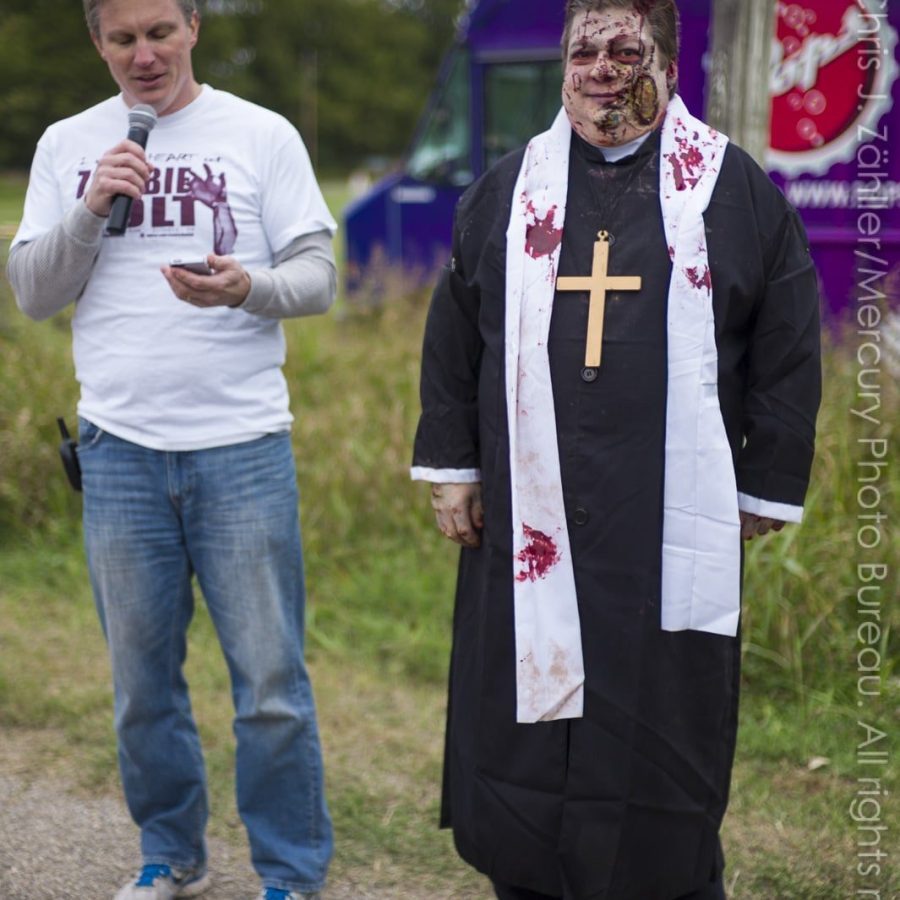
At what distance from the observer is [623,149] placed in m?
2.46

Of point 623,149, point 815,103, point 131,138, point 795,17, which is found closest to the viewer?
point 623,149

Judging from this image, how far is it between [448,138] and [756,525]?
8084 millimetres

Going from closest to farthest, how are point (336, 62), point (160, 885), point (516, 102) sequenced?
point (160, 885) < point (516, 102) < point (336, 62)

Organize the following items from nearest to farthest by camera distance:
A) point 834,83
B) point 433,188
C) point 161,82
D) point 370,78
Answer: point 161,82 < point 834,83 < point 433,188 < point 370,78

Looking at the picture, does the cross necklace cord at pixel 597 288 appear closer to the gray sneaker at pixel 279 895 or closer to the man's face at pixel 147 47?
the man's face at pixel 147 47

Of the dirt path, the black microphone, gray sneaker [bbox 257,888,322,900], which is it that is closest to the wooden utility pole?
the black microphone

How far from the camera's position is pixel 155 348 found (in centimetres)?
275

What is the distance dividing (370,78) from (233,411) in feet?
225

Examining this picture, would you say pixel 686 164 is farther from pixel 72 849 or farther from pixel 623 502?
pixel 72 849

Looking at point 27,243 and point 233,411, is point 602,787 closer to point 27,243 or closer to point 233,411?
point 233,411

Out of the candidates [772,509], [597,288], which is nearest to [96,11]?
[597,288]

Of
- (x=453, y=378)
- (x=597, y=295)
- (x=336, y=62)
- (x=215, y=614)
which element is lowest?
(x=215, y=614)

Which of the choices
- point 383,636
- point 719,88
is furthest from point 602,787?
point 719,88

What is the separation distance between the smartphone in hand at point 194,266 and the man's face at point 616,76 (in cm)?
79
